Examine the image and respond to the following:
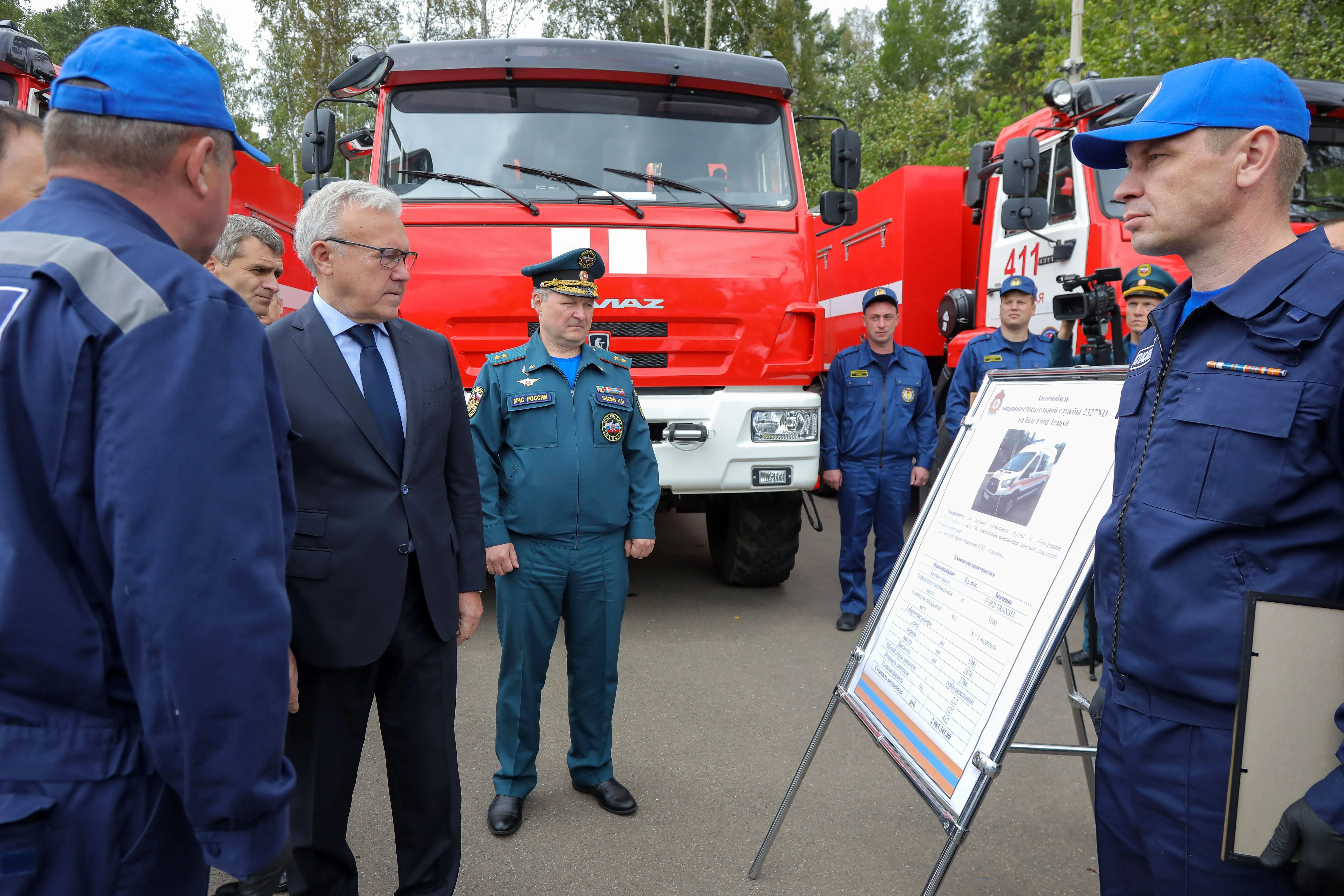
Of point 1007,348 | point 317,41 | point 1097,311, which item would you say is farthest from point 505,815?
point 317,41

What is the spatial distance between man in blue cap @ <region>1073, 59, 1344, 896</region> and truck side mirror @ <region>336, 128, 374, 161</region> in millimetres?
4774

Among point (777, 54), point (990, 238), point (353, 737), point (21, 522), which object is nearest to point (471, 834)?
point (353, 737)

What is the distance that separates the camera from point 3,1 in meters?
22.5

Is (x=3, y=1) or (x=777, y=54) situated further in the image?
(x=777, y=54)

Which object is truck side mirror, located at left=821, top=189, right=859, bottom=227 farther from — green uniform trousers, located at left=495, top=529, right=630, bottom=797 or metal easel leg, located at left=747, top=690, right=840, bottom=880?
metal easel leg, located at left=747, top=690, right=840, bottom=880

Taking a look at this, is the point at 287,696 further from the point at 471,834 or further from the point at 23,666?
the point at 471,834

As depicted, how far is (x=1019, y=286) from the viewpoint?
18.0 feet

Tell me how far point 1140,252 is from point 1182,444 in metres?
0.39

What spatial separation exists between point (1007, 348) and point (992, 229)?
5.43 feet

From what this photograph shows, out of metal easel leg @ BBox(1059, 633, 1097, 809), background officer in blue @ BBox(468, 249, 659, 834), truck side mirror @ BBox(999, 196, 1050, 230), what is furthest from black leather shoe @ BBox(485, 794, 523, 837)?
truck side mirror @ BBox(999, 196, 1050, 230)

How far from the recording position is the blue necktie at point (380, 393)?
2.22m

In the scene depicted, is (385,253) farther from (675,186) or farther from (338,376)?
(675,186)

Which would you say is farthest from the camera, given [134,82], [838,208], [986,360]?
[986,360]

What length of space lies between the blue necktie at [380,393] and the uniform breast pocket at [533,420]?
3.07 feet
